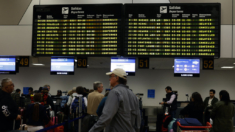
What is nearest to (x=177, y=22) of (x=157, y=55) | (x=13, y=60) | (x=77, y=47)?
(x=157, y=55)

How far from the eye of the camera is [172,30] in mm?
6840

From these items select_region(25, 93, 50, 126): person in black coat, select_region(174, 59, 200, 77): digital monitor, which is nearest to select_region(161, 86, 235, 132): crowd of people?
select_region(174, 59, 200, 77): digital monitor

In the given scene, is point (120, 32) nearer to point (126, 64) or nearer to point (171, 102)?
point (126, 64)

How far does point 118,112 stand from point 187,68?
512 centimetres

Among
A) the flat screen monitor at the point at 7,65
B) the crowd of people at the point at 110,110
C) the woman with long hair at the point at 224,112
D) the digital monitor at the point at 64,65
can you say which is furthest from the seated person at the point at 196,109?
the flat screen monitor at the point at 7,65

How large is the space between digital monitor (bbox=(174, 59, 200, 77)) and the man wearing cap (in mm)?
4760

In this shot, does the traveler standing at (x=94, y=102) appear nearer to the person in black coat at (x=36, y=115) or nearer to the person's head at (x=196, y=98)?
the person in black coat at (x=36, y=115)

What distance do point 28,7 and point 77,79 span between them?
25.3 ft

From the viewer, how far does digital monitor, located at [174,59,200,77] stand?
23.5 ft

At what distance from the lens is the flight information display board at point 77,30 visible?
695 cm

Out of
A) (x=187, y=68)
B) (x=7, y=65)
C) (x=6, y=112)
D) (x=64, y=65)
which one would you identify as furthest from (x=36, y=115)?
(x=187, y=68)

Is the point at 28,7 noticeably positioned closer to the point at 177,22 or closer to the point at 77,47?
the point at 77,47

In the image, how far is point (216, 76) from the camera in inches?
558

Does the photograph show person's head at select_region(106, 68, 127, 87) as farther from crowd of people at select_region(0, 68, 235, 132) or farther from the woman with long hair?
the woman with long hair
